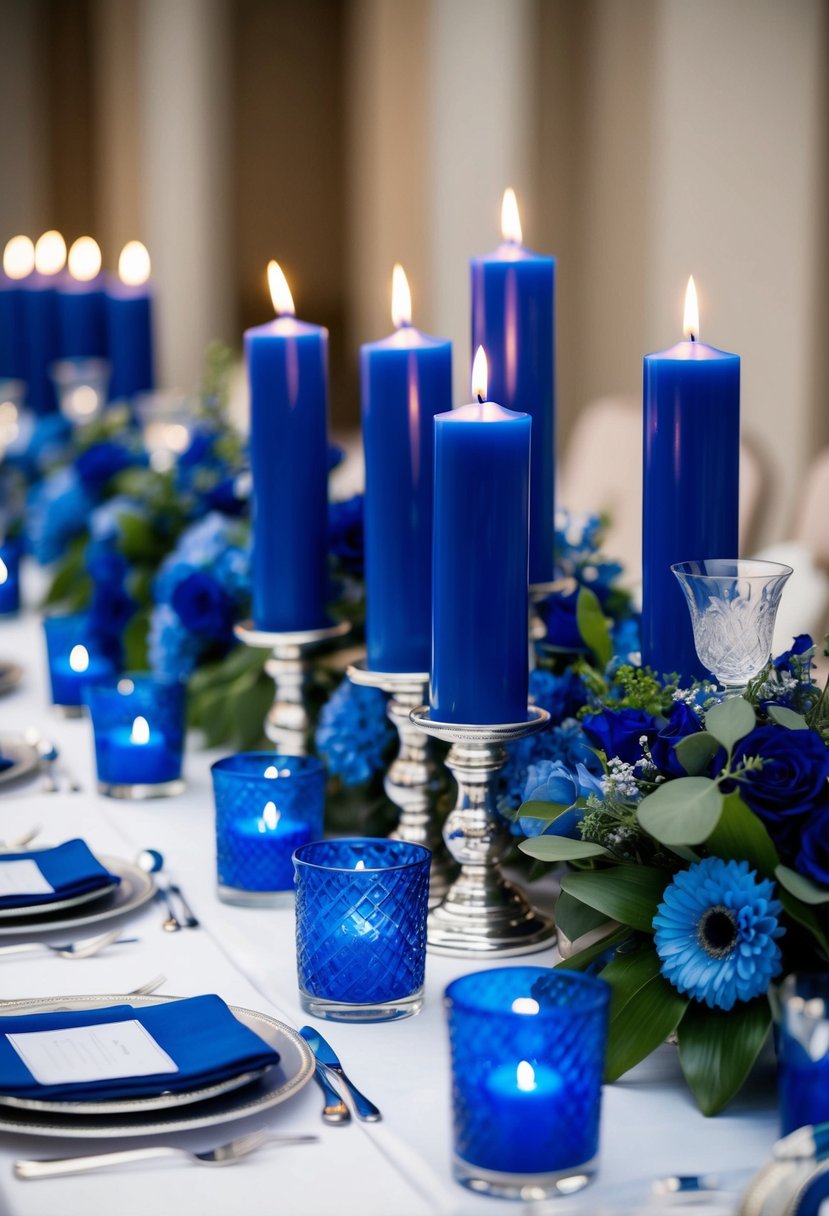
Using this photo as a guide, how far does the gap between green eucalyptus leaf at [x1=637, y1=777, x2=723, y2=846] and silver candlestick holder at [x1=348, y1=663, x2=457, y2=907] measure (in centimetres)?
32

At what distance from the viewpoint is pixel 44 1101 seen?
748mm

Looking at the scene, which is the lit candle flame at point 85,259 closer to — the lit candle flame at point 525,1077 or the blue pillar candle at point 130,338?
the blue pillar candle at point 130,338

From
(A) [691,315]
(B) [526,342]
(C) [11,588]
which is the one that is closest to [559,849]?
(A) [691,315]

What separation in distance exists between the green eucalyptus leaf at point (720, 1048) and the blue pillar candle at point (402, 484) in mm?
383

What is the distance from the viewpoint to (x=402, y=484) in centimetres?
110

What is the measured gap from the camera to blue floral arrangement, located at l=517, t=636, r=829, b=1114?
0.77 metres

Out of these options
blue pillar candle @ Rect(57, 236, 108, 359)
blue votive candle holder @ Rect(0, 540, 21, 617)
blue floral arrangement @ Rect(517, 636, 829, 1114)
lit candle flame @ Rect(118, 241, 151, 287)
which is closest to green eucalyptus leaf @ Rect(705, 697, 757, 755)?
blue floral arrangement @ Rect(517, 636, 829, 1114)

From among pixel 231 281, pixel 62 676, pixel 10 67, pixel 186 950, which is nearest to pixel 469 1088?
pixel 186 950

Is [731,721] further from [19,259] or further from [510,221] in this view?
[19,259]

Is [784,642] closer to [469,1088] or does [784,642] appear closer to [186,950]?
[186,950]

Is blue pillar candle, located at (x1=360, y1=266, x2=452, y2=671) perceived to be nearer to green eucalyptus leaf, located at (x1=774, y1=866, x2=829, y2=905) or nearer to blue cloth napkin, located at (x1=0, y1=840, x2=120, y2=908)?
blue cloth napkin, located at (x1=0, y1=840, x2=120, y2=908)

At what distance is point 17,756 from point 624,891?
807 millimetres

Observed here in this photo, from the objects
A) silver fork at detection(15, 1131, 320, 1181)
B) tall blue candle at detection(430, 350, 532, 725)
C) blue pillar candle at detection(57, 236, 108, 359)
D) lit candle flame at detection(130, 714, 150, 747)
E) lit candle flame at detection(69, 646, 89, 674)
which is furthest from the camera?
blue pillar candle at detection(57, 236, 108, 359)

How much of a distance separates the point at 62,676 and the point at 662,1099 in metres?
1.01
